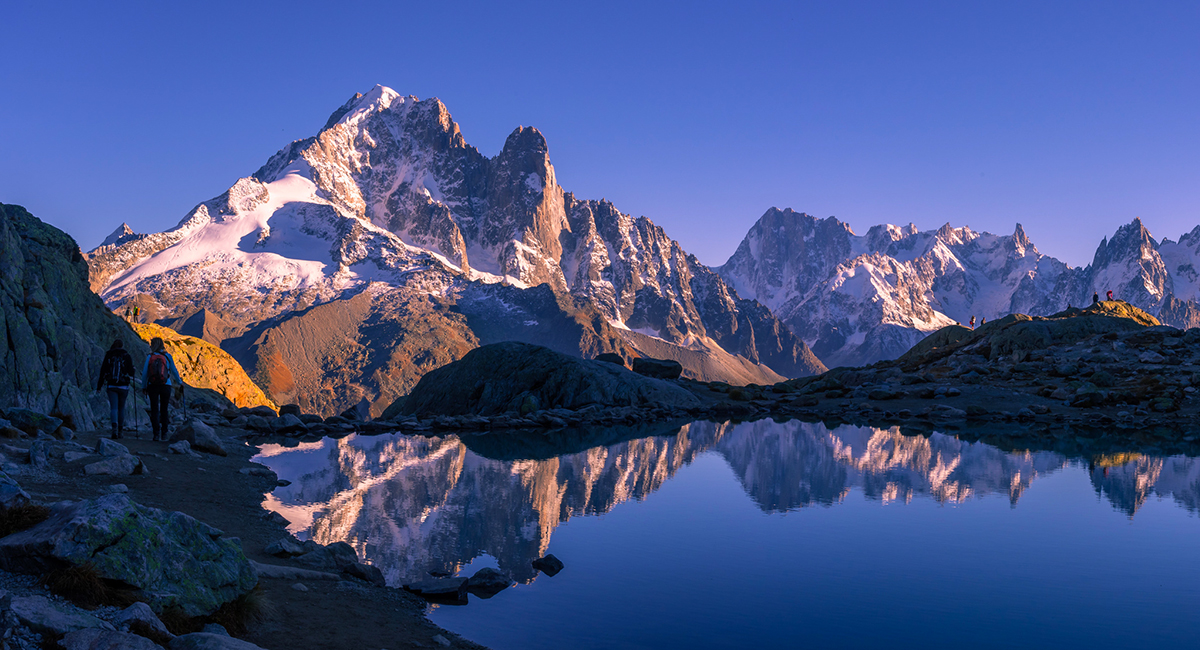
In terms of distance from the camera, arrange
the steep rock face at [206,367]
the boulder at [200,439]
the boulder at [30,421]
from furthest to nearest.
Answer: the steep rock face at [206,367] < the boulder at [200,439] < the boulder at [30,421]

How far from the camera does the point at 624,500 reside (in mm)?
20688

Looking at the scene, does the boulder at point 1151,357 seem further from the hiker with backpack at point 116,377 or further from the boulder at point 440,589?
the hiker with backpack at point 116,377

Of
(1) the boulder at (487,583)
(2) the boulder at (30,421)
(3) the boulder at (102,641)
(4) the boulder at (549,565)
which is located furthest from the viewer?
(2) the boulder at (30,421)

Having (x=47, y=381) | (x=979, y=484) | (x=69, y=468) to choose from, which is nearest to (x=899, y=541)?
(x=979, y=484)

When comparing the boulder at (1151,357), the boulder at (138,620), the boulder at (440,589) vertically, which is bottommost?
the boulder at (440,589)

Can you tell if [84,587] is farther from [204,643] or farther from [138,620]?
[204,643]

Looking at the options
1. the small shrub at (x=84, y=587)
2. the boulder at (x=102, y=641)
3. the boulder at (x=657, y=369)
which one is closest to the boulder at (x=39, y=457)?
the small shrub at (x=84, y=587)

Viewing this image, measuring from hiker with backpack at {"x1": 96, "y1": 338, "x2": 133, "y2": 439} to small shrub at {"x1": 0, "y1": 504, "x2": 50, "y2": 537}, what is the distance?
1598 cm

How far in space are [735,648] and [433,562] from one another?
6120mm

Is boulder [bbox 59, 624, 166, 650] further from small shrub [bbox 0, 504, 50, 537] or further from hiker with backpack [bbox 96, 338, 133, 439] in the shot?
hiker with backpack [bbox 96, 338, 133, 439]

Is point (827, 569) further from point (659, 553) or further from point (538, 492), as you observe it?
point (538, 492)

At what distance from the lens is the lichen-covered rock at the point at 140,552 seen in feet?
27.2

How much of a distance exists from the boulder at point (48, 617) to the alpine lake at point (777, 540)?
4.65 meters

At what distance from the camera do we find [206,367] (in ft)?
219
